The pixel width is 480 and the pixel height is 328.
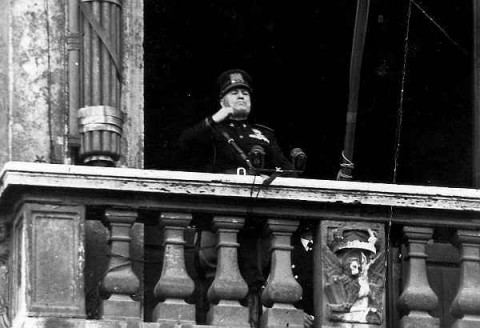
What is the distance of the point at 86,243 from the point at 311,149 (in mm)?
4614

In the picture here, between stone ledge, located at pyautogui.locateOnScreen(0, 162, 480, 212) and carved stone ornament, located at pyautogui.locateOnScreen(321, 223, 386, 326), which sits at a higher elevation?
stone ledge, located at pyautogui.locateOnScreen(0, 162, 480, 212)

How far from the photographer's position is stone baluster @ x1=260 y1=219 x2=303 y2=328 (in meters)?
14.3

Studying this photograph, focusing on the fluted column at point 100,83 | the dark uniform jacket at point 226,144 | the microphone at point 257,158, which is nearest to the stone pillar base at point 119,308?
the fluted column at point 100,83

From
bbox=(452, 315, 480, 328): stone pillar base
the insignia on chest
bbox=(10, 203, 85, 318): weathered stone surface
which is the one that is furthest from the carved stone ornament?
bbox=(10, 203, 85, 318): weathered stone surface

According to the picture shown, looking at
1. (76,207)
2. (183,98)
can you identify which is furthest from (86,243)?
(183,98)

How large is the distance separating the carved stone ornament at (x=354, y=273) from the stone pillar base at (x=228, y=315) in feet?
1.78

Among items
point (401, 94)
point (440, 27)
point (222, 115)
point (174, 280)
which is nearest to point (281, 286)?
point (174, 280)

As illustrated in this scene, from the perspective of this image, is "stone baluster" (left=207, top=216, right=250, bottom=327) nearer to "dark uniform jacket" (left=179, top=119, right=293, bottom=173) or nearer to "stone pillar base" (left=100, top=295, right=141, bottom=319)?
"stone pillar base" (left=100, top=295, right=141, bottom=319)

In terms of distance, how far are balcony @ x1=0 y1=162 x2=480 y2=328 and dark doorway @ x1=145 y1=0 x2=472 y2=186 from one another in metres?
3.71

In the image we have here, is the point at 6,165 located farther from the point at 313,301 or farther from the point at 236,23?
the point at 236,23

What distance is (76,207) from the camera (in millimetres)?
14250

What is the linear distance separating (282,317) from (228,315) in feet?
1.10

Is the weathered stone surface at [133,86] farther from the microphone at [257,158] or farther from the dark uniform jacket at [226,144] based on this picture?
the microphone at [257,158]

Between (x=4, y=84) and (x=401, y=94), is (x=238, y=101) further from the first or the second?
(x=401, y=94)
